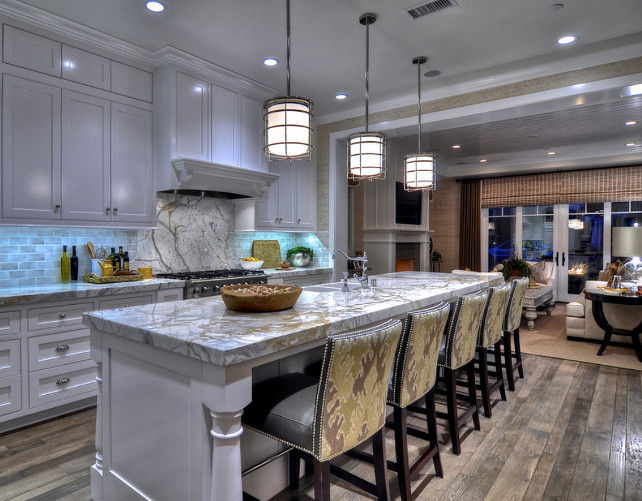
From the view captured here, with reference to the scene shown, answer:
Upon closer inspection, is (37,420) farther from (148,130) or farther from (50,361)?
(148,130)

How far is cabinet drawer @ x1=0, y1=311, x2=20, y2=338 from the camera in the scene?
271cm

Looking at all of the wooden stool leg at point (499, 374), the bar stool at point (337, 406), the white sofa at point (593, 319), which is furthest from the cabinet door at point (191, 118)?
the white sofa at point (593, 319)

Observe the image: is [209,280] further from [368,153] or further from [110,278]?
[368,153]

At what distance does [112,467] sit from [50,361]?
1415mm

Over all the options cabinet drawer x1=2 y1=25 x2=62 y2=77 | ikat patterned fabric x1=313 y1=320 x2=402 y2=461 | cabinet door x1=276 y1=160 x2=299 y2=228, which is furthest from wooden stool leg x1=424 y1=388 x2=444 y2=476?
cabinet drawer x1=2 y1=25 x2=62 y2=77

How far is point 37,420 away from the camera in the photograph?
2924mm

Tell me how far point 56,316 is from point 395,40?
3.37 meters

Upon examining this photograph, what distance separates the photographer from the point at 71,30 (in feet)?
10.5

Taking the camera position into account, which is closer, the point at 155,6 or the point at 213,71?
the point at 155,6

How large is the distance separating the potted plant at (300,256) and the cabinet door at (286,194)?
0.36 metres

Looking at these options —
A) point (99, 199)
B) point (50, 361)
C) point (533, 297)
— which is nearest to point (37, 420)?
point (50, 361)

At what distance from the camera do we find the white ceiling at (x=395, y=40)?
9.80 feet

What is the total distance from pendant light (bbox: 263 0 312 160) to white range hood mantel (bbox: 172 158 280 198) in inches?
65.9

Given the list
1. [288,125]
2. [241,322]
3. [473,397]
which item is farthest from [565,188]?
[241,322]
